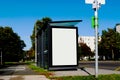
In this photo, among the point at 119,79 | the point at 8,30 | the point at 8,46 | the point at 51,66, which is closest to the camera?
the point at 119,79

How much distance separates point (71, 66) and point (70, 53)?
110cm

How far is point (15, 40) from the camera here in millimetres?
105688

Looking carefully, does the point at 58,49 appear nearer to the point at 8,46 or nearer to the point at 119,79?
the point at 119,79

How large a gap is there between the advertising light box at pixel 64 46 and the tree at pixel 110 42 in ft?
269

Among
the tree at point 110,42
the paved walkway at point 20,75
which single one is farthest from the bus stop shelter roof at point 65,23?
the tree at point 110,42

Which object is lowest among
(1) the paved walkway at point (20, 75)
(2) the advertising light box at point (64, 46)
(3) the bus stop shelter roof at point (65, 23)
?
(1) the paved walkway at point (20, 75)

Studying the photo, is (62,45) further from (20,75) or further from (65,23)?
(20,75)

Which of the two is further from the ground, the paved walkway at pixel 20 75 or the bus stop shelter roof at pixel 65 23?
the bus stop shelter roof at pixel 65 23

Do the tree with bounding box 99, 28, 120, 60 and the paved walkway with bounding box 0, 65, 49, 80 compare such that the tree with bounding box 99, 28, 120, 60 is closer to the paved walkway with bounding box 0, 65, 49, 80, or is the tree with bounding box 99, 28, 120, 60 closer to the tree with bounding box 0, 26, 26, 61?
the tree with bounding box 0, 26, 26, 61

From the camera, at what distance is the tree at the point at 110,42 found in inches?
4429

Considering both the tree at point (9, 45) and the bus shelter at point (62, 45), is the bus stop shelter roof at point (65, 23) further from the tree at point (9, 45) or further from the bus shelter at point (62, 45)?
the tree at point (9, 45)

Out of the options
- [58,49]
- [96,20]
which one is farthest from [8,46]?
[96,20]

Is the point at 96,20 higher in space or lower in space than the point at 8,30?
lower

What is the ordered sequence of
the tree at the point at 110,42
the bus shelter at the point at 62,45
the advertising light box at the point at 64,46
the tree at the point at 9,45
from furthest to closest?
1. the tree at the point at 110,42
2. the tree at the point at 9,45
3. the advertising light box at the point at 64,46
4. the bus shelter at the point at 62,45
